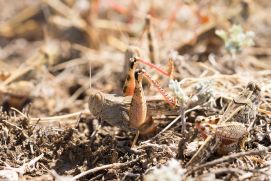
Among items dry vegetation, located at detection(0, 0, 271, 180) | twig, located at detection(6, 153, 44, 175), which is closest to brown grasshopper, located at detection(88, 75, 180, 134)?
dry vegetation, located at detection(0, 0, 271, 180)

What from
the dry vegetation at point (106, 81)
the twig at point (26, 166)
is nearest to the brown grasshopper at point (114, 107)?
the dry vegetation at point (106, 81)

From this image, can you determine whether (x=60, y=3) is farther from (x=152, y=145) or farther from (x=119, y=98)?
(x=152, y=145)

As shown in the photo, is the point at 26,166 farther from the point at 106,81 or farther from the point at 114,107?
the point at 106,81

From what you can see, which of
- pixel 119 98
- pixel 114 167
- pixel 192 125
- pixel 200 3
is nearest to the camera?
pixel 114 167

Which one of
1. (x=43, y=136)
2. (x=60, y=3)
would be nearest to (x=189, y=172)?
(x=43, y=136)

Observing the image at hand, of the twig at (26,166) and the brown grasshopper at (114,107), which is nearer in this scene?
the twig at (26,166)

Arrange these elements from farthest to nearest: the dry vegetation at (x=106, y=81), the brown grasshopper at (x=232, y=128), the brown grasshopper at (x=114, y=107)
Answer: the brown grasshopper at (x=114, y=107), the dry vegetation at (x=106, y=81), the brown grasshopper at (x=232, y=128)

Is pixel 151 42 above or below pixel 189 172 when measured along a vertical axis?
above

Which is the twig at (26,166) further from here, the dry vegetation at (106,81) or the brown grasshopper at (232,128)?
the brown grasshopper at (232,128)
